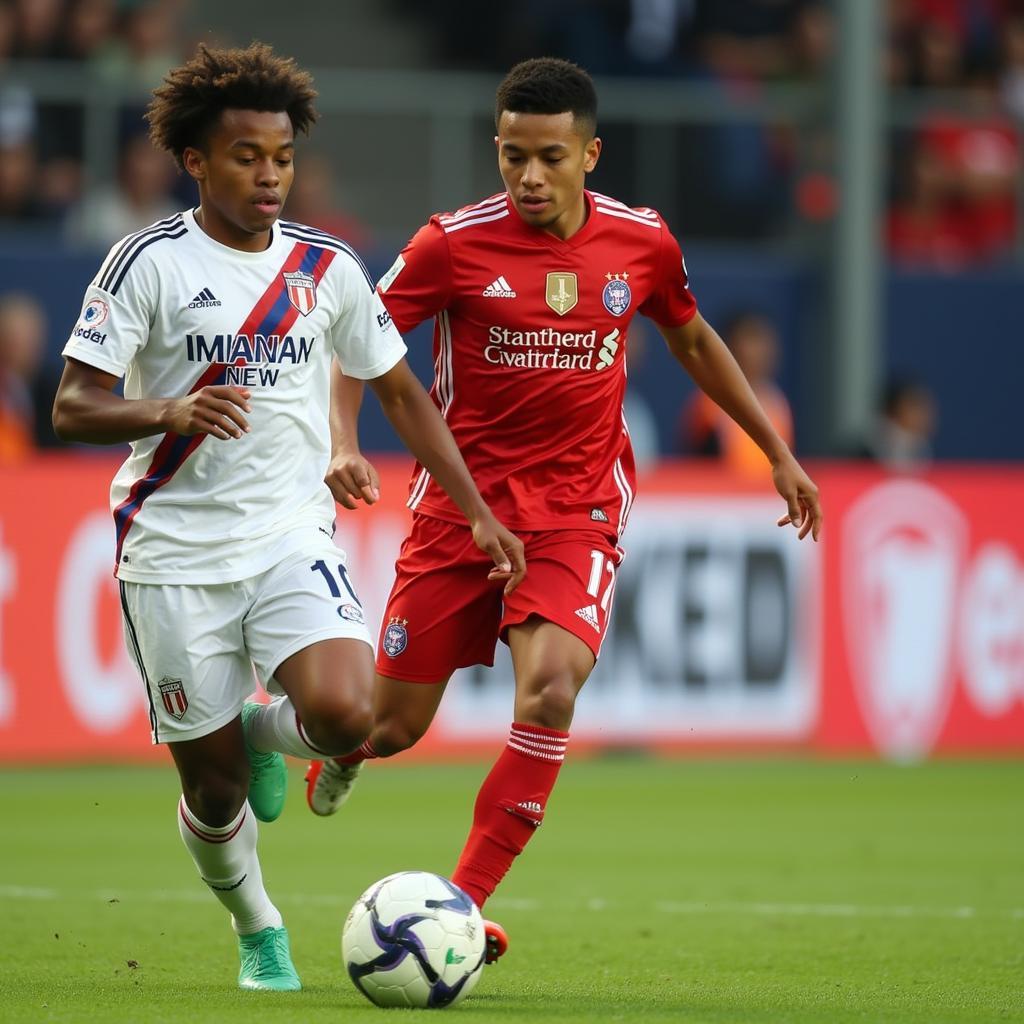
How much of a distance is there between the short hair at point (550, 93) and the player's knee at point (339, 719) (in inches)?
67.6

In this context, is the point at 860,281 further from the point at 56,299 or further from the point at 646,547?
the point at 56,299

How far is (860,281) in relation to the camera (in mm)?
15094

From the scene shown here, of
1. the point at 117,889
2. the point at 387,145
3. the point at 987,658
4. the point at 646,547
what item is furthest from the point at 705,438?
the point at 117,889

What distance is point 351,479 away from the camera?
5863 millimetres

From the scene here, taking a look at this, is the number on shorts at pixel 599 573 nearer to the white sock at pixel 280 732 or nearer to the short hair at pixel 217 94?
the white sock at pixel 280 732

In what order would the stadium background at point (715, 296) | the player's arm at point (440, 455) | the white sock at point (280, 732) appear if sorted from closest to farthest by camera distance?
the white sock at point (280, 732), the player's arm at point (440, 455), the stadium background at point (715, 296)

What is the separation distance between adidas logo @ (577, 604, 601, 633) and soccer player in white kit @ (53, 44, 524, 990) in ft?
2.20

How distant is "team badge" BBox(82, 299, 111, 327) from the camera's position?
5336 mm

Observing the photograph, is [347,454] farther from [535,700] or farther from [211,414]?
[211,414]

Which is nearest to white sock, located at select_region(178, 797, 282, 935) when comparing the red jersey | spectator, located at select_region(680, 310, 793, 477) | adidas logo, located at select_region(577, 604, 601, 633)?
adidas logo, located at select_region(577, 604, 601, 633)

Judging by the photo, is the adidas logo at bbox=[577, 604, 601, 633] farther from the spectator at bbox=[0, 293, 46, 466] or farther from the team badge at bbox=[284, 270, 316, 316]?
the spectator at bbox=[0, 293, 46, 466]

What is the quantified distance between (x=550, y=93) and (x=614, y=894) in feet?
10.1

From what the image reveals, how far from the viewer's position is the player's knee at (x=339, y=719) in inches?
212

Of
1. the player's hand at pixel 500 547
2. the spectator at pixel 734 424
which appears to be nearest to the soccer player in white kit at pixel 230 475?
the player's hand at pixel 500 547
